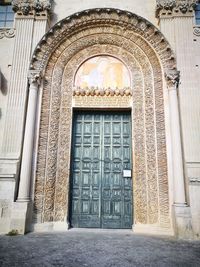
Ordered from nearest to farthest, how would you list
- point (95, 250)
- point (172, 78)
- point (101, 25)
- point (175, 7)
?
point (95, 250), point (172, 78), point (175, 7), point (101, 25)

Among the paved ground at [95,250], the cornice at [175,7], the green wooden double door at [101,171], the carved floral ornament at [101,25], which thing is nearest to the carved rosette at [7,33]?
the carved floral ornament at [101,25]

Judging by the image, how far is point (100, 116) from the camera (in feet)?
23.7

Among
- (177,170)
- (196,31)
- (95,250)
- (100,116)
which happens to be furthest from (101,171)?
(196,31)

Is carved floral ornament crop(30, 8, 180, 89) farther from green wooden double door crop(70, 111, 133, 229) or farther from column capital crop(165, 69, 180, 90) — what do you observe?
green wooden double door crop(70, 111, 133, 229)

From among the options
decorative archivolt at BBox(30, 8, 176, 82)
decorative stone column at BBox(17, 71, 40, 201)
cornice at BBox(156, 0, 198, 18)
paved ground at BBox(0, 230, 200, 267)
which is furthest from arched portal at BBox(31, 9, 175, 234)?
paved ground at BBox(0, 230, 200, 267)

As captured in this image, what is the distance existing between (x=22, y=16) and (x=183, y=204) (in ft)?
24.7

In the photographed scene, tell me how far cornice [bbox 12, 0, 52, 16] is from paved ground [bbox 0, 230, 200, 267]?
6761 millimetres

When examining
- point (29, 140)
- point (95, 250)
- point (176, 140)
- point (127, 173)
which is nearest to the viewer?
point (95, 250)

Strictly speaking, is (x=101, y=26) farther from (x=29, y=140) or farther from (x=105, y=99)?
(x=29, y=140)

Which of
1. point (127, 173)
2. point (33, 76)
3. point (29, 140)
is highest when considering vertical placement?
point (33, 76)

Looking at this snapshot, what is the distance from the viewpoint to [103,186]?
6.66 meters

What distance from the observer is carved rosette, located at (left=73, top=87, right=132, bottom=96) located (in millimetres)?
7051

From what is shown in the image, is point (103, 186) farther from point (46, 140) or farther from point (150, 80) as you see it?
point (150, 80)

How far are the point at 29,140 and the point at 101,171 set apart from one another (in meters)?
2.27
